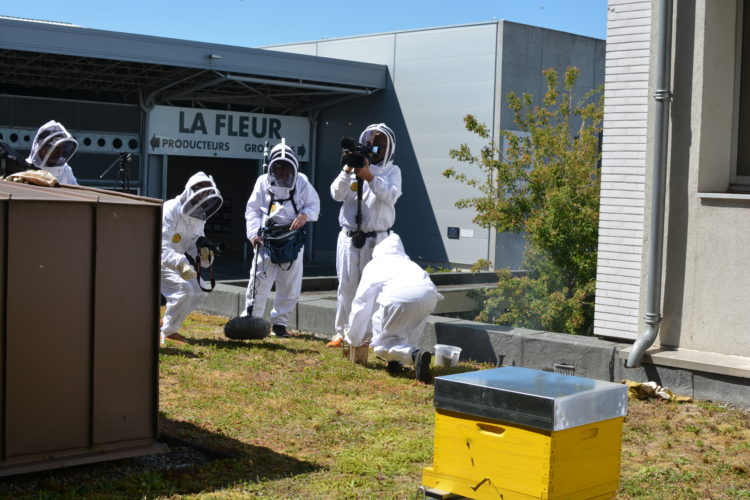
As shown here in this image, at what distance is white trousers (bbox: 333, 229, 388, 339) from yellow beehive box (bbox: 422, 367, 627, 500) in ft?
17.0

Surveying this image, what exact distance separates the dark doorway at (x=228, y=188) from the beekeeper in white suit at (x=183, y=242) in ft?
57.9

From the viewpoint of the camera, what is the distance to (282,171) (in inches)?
408

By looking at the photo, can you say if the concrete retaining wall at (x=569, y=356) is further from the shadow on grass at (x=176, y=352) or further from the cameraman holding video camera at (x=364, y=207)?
the shadow on grass at (x=176, y=352)

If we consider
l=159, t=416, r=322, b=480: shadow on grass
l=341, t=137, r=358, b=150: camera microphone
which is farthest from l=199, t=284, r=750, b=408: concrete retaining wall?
l=159, t=416, r=322, b=480: shadow on grass

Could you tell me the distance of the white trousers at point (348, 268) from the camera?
10.0m

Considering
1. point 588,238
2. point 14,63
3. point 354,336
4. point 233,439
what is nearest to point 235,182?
point 14,63

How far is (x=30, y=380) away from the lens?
17.0 feet

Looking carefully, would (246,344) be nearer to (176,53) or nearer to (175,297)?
(175,297)

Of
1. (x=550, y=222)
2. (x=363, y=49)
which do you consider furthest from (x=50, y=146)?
(x=363, y=49)

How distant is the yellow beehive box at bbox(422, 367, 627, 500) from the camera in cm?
438

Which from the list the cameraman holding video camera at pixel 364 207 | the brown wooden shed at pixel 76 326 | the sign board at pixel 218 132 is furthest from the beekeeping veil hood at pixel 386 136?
the sign board at pixel 218 132

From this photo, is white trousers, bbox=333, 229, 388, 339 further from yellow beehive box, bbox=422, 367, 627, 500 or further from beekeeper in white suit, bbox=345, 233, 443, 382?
yellow beehive box, bbox=422, 367, 627, 500

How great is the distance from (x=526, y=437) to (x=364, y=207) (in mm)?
5747

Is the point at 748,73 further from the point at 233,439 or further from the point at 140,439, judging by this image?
the point at 140,439
